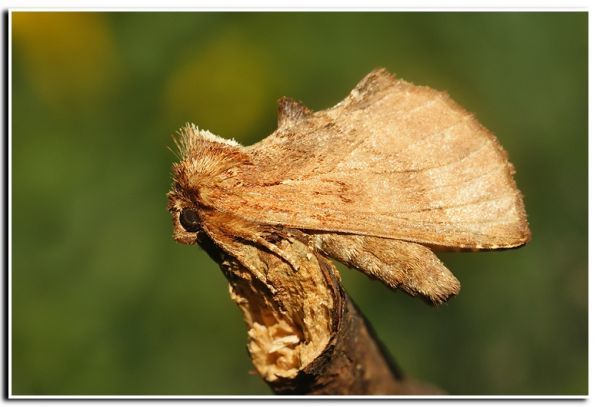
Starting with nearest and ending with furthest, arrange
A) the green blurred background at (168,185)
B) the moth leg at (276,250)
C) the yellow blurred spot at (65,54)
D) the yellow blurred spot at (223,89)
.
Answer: the moth leg at (276,250)
the green blurred background at (168,185)
the yellow blurred spot at (223,89)
the yellow blurred spot at (65,54)

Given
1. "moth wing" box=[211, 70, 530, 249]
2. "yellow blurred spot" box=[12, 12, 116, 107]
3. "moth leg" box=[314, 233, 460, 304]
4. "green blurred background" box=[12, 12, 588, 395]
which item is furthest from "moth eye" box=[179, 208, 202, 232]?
"yellow blurred spot" box=[12, 12, 116, 107]

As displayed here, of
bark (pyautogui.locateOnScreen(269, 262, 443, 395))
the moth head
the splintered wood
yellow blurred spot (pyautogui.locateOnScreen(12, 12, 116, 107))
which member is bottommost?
bark (pyautogui.locateOnScreen(269, 262, 443, 395))

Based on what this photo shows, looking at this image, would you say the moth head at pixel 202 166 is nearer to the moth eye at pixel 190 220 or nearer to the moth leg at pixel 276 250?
the moth eye at pixel 190 220

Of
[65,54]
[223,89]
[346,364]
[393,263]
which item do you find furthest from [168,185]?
[393,263]

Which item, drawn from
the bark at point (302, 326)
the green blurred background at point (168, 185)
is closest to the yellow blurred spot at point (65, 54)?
the green blurred background at point (168, 185)

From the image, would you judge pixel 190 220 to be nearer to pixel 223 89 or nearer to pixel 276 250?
pixel 276 250

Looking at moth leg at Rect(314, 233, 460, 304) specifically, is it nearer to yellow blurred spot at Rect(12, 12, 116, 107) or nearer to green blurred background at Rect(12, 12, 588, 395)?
green blurred background at Rect(12, 12, 588, 395)

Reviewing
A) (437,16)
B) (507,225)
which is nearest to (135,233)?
(437,16)
